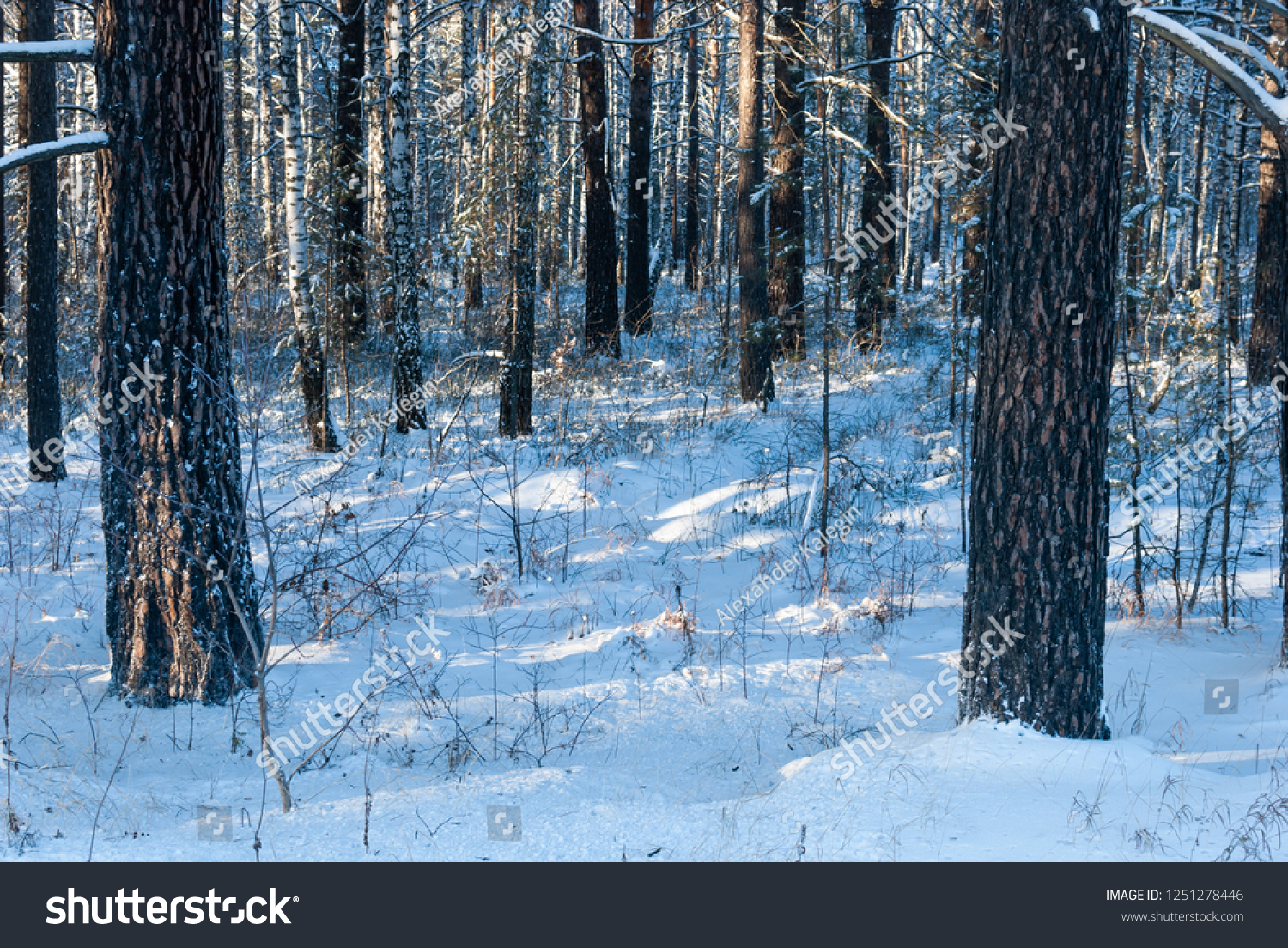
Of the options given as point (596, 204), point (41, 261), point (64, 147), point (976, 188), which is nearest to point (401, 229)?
point (41, 261)

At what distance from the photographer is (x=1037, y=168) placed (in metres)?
4.45

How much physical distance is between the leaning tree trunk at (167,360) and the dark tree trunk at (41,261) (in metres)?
4.83

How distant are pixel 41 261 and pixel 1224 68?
10516mm

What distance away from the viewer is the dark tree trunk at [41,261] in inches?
367

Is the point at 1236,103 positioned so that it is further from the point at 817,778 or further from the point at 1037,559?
the point at 817,778

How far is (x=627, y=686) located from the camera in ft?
20.0

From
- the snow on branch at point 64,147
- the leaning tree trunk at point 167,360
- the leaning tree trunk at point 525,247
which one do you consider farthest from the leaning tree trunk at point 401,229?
the snow on branch at point 64,147

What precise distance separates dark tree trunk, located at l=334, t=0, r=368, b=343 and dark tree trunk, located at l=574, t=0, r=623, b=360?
11.4 ft

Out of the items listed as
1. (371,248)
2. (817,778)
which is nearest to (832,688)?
(817,778)

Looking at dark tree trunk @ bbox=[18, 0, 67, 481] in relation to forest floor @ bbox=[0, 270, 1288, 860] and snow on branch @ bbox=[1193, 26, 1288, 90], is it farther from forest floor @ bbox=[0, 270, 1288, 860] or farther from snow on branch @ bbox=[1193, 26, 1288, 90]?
snow on branch @ bbox=[1193, 26, 1288, 90]

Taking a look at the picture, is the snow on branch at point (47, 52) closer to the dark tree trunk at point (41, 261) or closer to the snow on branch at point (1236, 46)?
the dark tree trunk at point (41, 261)

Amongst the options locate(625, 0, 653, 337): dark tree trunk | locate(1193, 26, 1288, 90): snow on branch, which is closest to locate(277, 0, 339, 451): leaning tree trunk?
locate(625, 0, 653, 337): dark tree trunk

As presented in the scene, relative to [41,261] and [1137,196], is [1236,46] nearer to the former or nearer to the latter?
[1137,196]

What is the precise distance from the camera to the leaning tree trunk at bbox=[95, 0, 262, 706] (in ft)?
16.7
